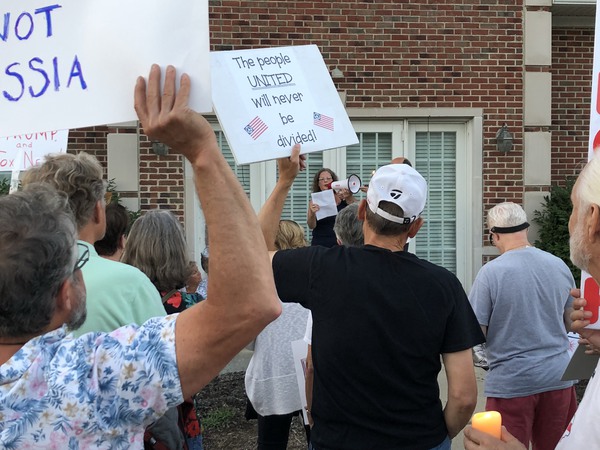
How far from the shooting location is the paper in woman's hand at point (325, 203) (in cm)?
625

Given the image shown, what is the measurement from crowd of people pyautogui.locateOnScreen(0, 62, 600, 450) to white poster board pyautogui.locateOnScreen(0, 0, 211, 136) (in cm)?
8

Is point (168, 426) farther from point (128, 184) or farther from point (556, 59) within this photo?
point (556, 59)

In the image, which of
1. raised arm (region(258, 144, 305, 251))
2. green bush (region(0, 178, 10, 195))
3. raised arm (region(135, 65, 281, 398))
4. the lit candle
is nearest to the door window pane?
green bush (region(0, 178, 10, 195))

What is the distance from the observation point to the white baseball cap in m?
2.45

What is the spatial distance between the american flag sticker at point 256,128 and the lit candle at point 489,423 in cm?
146

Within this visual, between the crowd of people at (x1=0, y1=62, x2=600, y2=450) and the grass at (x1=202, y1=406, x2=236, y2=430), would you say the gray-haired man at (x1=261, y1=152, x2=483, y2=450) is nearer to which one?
the crowd of people at (x1=0, y1=62, x2=600, y2=450)

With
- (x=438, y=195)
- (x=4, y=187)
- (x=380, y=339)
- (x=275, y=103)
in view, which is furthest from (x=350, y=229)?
(x=438, y=195)

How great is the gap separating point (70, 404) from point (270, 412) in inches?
97.1

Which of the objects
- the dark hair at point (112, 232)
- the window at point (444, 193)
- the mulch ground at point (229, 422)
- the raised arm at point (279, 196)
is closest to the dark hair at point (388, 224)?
the raised arm at point (279, 196)

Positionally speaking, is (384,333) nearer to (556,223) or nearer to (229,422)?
(229,422)

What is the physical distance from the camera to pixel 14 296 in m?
1.30

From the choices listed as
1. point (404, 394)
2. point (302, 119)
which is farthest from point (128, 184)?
point (404, 394)

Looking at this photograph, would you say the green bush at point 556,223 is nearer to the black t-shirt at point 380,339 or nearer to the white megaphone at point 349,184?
the white megaphone at point 349,184

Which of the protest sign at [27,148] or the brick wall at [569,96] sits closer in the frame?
the protest sign at [27,148]
